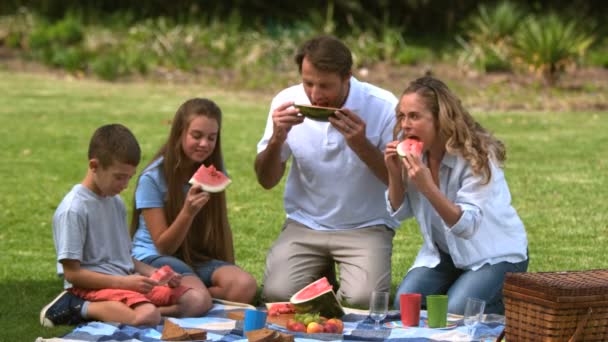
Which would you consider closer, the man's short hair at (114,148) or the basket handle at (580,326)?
the basket handle at (580,326)

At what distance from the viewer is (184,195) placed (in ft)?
21.1

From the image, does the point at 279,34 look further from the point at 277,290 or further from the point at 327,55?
the point at 327,55

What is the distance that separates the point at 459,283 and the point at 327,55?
1447 millimetres

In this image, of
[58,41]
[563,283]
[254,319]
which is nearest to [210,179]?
[254,319]

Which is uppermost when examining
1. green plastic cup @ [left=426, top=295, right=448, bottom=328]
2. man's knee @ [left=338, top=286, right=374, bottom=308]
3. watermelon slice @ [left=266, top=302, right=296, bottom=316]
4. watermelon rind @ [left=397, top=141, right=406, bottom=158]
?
watermelon rind @ [left=397, top=141, right=406, bottom=158]

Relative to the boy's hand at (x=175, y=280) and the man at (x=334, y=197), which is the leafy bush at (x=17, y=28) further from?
the boy's hand at (x=175, y=280)

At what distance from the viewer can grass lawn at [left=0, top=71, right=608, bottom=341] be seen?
301 inches

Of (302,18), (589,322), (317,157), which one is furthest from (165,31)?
(589,322)

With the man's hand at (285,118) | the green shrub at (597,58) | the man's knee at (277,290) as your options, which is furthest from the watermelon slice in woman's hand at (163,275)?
the green shrub at (597,58)

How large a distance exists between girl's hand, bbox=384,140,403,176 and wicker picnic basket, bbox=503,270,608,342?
1.13 metres

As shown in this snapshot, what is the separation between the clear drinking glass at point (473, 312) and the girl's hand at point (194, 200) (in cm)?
150

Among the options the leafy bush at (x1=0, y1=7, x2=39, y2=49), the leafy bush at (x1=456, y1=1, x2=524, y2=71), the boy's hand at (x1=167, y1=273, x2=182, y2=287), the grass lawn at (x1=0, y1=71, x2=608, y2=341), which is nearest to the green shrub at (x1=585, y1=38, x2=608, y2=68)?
the leafy bush at (x1=456, y1=1, x2=524, y2=71)

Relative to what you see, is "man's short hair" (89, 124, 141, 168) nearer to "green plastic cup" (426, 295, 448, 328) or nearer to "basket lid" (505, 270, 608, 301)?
"green plastic cup" (426, 295, 448, 328)

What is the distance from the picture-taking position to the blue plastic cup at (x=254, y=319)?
5531mm
